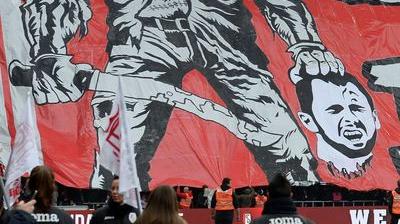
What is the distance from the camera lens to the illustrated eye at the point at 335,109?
85.8 ft

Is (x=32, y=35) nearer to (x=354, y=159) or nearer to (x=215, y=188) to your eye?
(x=215, y=188)

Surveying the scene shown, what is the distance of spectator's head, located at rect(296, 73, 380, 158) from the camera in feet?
85.2

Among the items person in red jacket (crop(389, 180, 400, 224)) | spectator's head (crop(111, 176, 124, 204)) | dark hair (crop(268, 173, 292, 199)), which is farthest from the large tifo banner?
dark hair (crop(268, 173, 292, 199))

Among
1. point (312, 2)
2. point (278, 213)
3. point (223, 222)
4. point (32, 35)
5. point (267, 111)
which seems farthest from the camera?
point (312, 2)

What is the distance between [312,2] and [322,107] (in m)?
3.04

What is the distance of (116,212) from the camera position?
27.7 feet

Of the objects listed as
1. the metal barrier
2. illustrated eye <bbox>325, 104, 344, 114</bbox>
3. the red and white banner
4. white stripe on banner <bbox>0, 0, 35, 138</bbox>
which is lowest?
the red and white banner

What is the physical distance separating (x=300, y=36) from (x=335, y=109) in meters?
2.22

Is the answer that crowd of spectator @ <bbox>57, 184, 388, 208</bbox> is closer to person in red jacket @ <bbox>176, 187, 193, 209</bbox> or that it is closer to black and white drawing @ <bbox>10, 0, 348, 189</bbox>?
person in red jacket @ <bbox>176, 187, 193, 209</bbox>

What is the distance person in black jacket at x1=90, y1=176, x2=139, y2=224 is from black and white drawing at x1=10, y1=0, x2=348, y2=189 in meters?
14.2

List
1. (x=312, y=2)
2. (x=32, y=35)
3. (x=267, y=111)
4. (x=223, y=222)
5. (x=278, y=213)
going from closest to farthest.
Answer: (x=278, y=213) → (x=223, y=222) → (x=32, y=35) → (x=267, y=111) → (x=312, y=2)

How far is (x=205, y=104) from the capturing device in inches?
968

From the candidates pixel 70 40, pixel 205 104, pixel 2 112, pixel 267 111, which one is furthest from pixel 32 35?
pixel 267 111

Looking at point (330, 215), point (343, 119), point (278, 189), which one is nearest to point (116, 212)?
point (278, 189)
